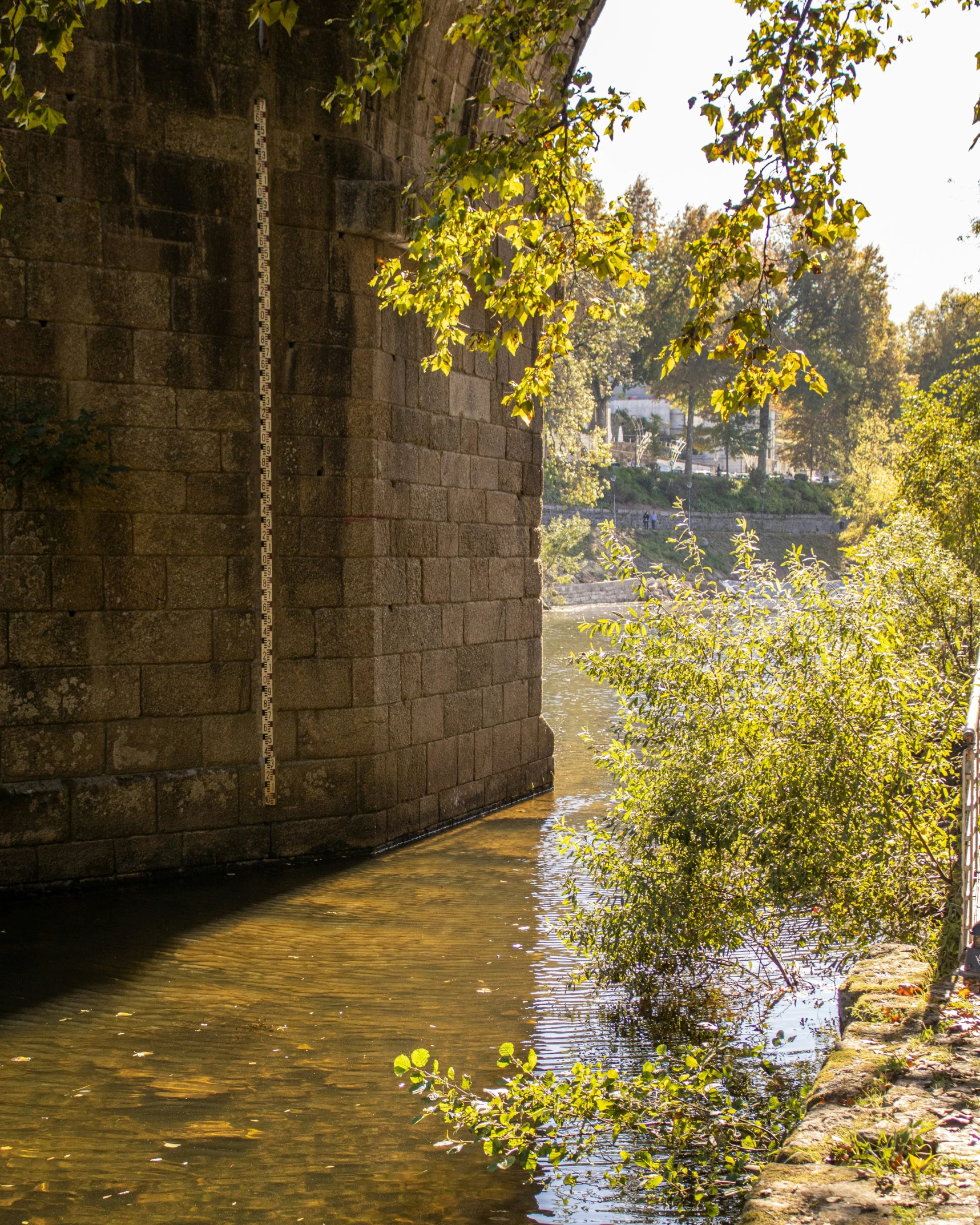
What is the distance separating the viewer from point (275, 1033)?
495 cm

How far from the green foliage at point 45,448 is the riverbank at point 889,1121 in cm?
501

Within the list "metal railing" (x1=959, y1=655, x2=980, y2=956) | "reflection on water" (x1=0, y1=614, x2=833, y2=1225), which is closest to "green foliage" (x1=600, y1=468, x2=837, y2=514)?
"reflection on water" (x1=0, y1=614, x2=833, y2=1225)

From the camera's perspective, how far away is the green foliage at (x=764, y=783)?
15.6 feet

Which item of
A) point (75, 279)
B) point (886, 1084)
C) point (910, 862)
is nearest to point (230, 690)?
point (75, 279)

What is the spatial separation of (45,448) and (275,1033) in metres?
3.58

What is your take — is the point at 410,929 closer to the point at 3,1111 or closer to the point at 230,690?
the point at 230,690

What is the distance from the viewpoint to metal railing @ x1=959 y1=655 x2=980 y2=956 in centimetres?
368

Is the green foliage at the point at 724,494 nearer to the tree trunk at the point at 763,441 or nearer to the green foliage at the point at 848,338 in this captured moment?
the tree trunk at the point at 763,441

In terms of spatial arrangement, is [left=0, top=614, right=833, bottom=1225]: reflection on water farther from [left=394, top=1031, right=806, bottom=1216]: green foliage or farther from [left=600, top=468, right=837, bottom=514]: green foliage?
[left=600, top=468, right=837, bottom=514]: green foliage

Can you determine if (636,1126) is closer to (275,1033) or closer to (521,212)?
(275,1033)

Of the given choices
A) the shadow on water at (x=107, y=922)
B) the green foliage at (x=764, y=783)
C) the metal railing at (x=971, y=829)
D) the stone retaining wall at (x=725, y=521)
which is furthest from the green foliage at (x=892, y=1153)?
the stone retaining wall at (x=725, y=521)

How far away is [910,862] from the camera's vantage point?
4809 mm

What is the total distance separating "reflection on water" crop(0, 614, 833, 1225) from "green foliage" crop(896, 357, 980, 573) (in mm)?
6423

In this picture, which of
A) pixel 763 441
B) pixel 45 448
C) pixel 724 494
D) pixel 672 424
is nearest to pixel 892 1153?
pixel 45 448
